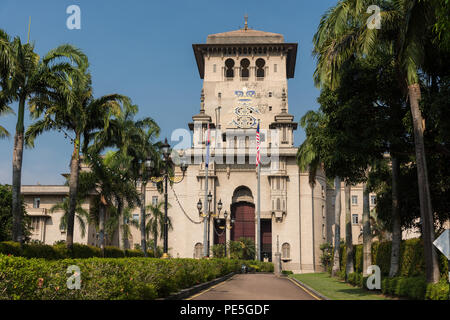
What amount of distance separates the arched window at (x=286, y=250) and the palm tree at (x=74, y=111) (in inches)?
1675

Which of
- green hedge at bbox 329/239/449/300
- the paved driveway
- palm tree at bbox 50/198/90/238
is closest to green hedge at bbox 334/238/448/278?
green hedge at bbox 329/239/449/300

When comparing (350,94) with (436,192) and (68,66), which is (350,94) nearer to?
(436,192)

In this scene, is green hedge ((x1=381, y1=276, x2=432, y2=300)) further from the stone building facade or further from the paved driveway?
the stone building facade

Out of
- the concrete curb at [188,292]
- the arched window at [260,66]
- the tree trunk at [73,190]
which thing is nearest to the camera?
the concrete curb at [188,292]

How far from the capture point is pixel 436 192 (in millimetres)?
22688

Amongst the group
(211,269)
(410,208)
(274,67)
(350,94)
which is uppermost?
(274,67)

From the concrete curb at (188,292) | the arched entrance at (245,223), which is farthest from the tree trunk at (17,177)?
the arched entrance at (245,223)

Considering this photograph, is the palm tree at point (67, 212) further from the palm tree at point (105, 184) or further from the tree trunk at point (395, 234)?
the tree trunk at point (395, 234)

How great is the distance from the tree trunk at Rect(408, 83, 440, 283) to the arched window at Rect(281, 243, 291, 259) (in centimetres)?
5295

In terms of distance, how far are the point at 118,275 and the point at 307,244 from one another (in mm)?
59586

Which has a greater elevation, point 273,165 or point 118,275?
point 273,165

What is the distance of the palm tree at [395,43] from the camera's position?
16609 millimetres

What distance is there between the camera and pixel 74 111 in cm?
2895
